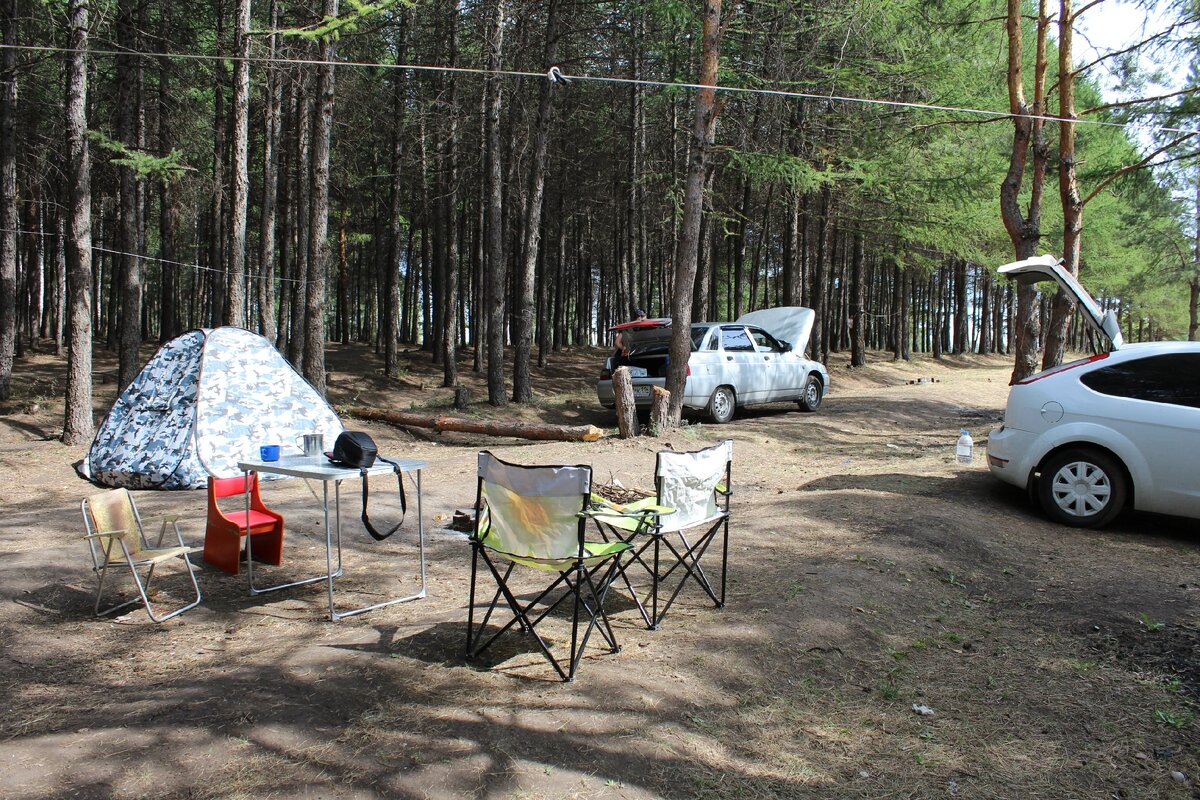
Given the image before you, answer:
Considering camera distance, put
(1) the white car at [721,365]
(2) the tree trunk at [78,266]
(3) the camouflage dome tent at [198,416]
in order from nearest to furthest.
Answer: (3) the camouflage dome tent at [198,416], (2) the tree trunk at [78,266], (1) the white car at [721,365]

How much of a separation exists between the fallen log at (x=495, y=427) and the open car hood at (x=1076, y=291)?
19.5 ft

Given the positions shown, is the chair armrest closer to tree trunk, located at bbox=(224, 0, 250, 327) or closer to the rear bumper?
the rear bumper

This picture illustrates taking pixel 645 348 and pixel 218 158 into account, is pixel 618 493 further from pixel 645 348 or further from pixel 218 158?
pixel 218 158

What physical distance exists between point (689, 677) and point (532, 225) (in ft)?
40.9

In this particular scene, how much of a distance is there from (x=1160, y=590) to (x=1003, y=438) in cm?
223

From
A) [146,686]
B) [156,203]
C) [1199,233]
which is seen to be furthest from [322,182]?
[1199,233]

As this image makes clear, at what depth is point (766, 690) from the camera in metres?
3.89

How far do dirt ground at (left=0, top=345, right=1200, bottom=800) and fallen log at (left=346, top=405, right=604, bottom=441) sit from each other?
459 centimetres

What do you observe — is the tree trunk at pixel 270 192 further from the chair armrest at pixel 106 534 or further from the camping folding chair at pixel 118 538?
the chair armrest at pixel 106 534

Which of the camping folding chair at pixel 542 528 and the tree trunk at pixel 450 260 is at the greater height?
the tree trunk at pixel 450 260

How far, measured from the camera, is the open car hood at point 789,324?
1523cm

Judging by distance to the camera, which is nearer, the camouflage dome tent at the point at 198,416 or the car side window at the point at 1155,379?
the car side window at the point at 1155,379

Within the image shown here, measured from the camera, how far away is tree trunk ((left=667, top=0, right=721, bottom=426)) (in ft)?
38.3

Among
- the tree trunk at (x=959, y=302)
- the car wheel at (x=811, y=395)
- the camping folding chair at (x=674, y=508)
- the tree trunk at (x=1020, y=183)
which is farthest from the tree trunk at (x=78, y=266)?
the tree trunk at (x=959, y=302)
